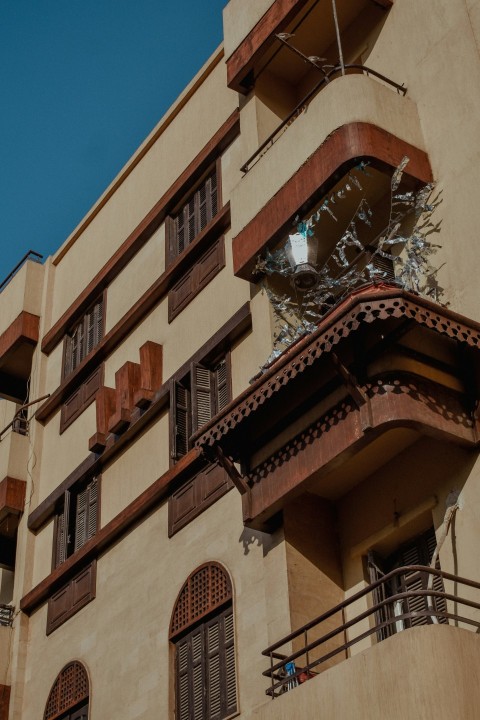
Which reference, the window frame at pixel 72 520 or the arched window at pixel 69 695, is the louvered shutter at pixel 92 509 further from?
the arched window at pixel 69 695

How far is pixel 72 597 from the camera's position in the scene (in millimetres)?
19234

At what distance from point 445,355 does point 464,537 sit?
205 cm

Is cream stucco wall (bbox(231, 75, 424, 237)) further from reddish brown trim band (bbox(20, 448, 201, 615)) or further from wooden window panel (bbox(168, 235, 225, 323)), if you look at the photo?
reddish brown trim band (bbox(20, 448, 201, 615))

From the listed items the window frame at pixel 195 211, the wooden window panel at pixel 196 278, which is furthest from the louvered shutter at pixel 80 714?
the window frame at pixel 195 211

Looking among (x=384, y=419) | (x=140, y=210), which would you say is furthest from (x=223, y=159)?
(x=384, y=419)

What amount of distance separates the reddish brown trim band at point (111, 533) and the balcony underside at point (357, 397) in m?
2.89

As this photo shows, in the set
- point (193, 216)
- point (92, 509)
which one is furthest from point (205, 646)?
point (193, 216)

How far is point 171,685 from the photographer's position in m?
16.0

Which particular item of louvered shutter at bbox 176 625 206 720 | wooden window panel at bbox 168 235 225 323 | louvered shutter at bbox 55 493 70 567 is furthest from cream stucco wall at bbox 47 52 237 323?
louvered shutter at bbox 176 625 206 720

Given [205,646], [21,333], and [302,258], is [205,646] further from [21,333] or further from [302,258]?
[21,333]

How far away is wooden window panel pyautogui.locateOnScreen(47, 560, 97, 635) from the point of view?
18.8 metres

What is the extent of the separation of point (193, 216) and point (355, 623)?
31.1 ft

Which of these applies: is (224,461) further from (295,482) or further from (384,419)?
(384,419)

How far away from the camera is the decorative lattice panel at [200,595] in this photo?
15781 millimetres
